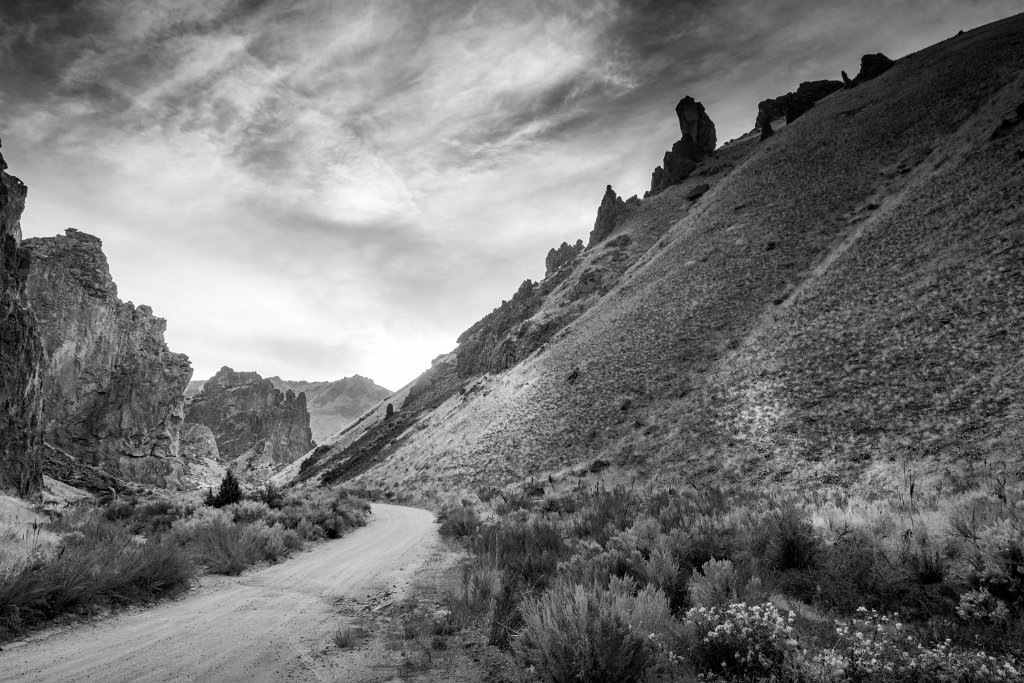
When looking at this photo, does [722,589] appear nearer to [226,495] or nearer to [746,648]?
[746,648]

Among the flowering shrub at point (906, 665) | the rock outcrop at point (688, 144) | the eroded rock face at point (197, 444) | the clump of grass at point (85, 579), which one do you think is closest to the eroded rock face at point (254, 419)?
the eroded rock face at point (197, 444)

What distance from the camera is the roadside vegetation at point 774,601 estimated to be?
349cm

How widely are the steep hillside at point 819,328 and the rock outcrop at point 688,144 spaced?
33.8m

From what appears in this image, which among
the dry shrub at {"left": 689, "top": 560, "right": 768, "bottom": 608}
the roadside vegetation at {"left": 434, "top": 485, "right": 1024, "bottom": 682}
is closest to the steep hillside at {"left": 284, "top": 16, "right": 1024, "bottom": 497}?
the roadside vegetation at {"left": 434, "top": 485, "right": 1024, "bottom": 682}

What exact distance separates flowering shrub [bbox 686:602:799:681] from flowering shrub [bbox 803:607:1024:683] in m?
0.19

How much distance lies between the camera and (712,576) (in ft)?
17.0

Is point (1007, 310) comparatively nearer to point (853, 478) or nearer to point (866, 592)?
point (853, 478)

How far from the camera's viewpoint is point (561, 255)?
106 metres

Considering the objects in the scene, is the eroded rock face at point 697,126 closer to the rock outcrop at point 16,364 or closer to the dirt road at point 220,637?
the rock outcrop at point 16,364

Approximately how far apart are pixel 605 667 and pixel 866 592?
403 centimetres

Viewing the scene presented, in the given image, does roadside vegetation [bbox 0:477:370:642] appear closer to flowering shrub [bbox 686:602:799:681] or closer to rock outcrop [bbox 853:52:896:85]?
flowering shrub [bbox 686:602:799:681]

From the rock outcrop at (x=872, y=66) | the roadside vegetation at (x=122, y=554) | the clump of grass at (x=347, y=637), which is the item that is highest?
the rock outcrop at (x=872, y=66)

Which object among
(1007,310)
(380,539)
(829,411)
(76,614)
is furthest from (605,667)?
(1007,310)

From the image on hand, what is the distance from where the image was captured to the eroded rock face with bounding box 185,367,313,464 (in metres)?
154
